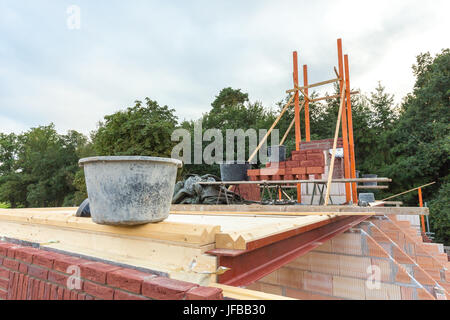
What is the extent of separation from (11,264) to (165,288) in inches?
77.4

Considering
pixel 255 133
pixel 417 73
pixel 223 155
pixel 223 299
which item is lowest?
pixel 223 299

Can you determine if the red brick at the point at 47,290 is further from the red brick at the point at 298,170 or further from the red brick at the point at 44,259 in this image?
the red brick at the point at 298,170

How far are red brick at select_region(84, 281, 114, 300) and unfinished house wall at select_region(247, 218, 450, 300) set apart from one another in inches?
145

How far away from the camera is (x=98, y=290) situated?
1.63 meters

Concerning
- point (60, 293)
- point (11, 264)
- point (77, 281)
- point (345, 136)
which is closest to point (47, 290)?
point (60, 293)

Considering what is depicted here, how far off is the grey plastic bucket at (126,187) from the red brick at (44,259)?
592 millimetres

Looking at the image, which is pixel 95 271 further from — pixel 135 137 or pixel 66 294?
pixel 135 137

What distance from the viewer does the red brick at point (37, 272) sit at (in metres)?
2.00

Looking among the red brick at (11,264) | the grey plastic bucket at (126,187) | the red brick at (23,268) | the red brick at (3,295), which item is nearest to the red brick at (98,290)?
the grey plastic bucket at (126,187)

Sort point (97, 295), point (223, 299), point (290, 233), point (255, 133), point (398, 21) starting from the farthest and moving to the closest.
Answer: point (255, 133) → point (398, 21) → point (290, 233) → point (97, 295) → point (223, 299)

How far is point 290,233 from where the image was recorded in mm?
2111

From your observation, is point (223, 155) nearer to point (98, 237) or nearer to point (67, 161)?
point (98, 237)

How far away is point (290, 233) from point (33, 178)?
3777 cm

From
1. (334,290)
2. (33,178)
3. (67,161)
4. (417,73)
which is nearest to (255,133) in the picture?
(417,73)
